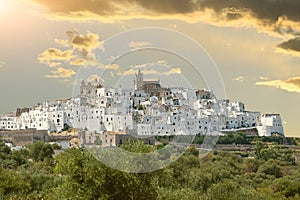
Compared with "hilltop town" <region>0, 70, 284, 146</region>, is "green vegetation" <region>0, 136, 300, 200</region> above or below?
below

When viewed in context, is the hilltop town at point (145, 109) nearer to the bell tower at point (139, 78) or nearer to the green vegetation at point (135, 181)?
the bell tower at point (139, 78)

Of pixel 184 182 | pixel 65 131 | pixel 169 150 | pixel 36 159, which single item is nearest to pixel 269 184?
pixel 184 182

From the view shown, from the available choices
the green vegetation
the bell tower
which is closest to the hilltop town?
the bell tower

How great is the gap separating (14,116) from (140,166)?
6337 centimetres

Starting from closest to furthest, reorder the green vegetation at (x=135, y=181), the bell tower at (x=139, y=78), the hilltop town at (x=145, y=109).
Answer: the green vegetation at (x=135, y=181) < the bell tower at (x=139, y=78) < the hilltop town at (x=145, y=109)

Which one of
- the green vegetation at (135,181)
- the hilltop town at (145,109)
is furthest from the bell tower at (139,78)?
the green vegetation at (135,181)

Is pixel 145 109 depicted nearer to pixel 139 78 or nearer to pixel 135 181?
pixel 139 78

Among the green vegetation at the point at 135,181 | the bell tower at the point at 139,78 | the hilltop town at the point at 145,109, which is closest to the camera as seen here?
the green vegetation at the point at 135,181

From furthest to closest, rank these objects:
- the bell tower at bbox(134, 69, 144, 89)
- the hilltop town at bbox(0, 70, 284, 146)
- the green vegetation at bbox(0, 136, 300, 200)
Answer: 1. the hilltop town at bbox(0, 70, 284, 146)
2. the bell tower at bbox(134, 69, 144, 89)
3. the green vegetation at bbox(0, 136, 300, 200)

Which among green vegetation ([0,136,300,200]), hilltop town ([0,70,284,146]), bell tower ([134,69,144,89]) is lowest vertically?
green vegetation ([0,136,300,200])

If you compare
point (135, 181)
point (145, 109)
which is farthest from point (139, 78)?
point (135, 181)

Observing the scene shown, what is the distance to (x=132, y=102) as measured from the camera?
17.4 meters

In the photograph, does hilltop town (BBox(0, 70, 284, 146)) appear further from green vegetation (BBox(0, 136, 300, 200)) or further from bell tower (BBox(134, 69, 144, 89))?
green vegetation (BBox(0, 136, 300, 200))

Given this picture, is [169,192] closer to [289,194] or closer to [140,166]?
[140,166]
